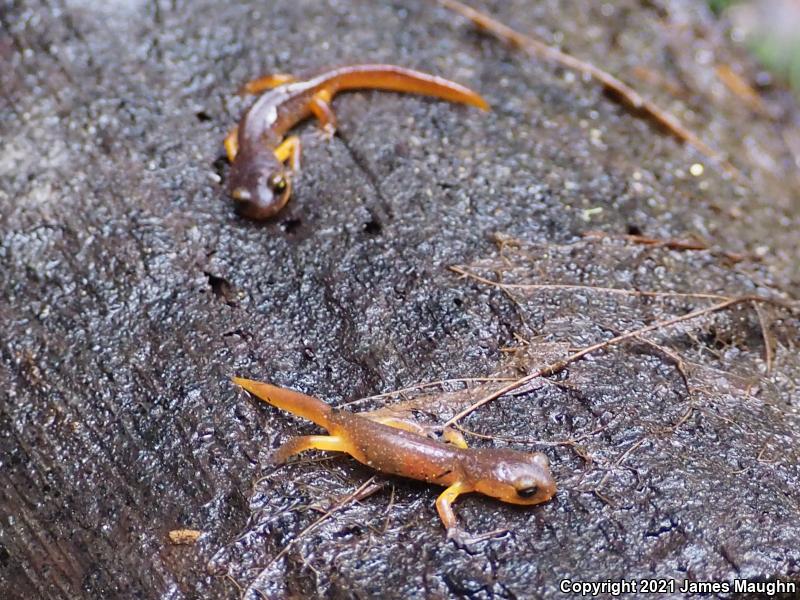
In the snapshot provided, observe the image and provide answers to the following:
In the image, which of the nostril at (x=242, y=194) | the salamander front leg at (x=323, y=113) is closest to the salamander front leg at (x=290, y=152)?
the salamander front leg at (x=323, y=113)

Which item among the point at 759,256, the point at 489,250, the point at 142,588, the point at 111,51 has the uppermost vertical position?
the point at 111,51

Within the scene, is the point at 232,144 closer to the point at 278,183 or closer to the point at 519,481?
the point at 278,183

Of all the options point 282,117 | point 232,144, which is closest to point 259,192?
point 232,144

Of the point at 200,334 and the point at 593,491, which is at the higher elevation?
the point at 200,334

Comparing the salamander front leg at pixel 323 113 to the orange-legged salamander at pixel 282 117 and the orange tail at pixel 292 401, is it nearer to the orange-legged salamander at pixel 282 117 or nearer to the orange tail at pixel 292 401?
the orange-legged salamander at pixel 282 117

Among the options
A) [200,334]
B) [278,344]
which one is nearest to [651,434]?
[278,344]

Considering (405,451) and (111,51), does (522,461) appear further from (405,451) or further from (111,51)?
(111,51)
